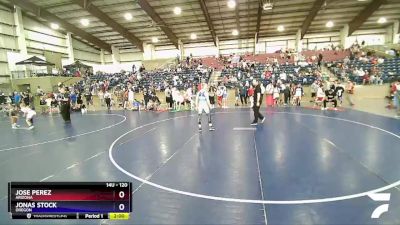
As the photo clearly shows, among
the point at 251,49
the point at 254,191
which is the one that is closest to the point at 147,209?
the point at 254,191

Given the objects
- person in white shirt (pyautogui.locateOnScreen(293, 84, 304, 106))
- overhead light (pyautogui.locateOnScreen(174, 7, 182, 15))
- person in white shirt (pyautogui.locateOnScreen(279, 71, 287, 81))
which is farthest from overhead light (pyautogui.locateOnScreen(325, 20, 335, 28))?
person in white shirt (pyautogui.locateOnScreen(293, 84, 304, 106))

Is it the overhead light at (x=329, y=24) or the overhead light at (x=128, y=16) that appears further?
the overhead light at (x=329, y=24)

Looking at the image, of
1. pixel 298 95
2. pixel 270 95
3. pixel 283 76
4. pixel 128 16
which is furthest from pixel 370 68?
pixel 128 16

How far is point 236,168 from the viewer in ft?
19.7

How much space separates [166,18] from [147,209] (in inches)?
1226

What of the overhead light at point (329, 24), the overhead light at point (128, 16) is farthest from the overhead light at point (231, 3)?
the overhead light at point (329, 24)

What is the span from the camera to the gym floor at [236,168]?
4.03m

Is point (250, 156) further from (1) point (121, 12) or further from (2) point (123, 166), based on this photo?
(1) point (121, 12)

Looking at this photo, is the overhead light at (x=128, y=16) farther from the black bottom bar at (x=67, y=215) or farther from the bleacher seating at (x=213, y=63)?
the black bottom bar at (x=67, y=215)
